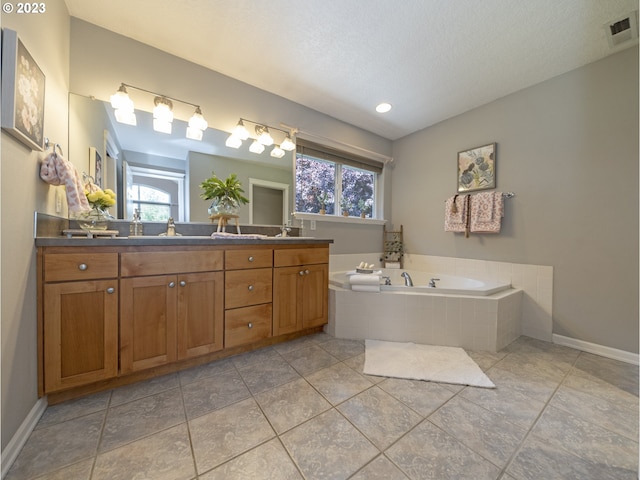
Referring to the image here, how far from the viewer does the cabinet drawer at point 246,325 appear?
1631 mm

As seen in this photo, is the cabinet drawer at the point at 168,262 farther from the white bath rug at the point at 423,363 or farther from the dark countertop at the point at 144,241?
the white bath rug at the point at 423,363

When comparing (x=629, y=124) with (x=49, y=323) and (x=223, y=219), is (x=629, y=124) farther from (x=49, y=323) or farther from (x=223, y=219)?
(x=49, y=323)

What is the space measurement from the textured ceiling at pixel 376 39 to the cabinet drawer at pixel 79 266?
161cm

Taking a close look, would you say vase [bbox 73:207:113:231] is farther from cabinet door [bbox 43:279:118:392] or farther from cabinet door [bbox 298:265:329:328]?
cabinet door [bbox 298:265:329:328]

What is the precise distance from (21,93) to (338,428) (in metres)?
A: 1.98

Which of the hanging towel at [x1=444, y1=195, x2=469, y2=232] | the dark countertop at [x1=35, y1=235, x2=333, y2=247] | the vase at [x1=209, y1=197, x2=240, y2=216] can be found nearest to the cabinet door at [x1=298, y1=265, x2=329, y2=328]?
the dark countertop at [x1=35, y1=235, x2=333, y2=247]

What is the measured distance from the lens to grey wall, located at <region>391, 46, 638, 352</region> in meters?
1.77

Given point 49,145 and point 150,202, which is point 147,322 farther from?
point 49,145

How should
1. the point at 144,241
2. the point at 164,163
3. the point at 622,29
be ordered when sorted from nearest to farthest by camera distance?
1. the point at 144,241
2. the point at 622,29
3. the point at 164,163

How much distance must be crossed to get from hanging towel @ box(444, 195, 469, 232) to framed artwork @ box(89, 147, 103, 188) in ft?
10.6

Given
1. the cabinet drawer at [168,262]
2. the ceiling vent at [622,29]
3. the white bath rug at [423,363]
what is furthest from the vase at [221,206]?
the ceiling vent at [622,29]

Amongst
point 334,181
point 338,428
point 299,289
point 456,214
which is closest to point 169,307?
point 299,289

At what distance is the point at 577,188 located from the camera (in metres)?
1.98

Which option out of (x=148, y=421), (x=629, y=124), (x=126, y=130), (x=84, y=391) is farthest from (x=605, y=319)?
(x=126, y=130)
